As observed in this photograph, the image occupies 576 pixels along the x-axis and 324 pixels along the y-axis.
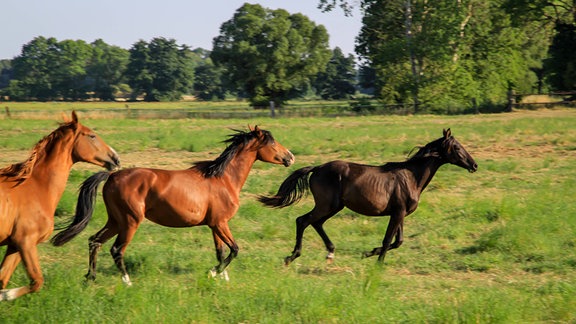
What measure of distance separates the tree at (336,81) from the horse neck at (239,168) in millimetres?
75730

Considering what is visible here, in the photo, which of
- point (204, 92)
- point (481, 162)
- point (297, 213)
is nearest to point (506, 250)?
point (297, 213)

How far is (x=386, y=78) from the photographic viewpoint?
42.1 metres

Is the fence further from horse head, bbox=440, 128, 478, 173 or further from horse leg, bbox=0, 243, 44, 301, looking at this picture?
horse leg, bbox=0, 243, 44, 301

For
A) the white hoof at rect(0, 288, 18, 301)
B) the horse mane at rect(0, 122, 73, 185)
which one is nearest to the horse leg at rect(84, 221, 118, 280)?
the horse mane at rect(0, 122, 73, 185)

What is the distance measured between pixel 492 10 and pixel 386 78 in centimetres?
760

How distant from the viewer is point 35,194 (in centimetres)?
654

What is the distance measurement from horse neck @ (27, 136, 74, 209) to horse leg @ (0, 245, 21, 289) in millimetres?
576

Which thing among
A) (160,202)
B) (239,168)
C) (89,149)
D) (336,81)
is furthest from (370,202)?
(336,81)

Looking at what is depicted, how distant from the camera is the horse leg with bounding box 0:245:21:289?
6.33 metres

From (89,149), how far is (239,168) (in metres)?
2.08

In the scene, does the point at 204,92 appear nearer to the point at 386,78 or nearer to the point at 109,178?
the point at 386,78

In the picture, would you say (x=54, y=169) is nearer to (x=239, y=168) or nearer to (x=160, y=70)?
(x=239, y=168)

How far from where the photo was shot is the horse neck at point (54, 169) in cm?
670

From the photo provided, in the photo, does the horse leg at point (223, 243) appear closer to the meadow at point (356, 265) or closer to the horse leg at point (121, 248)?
the meadow at point (356, 265)
